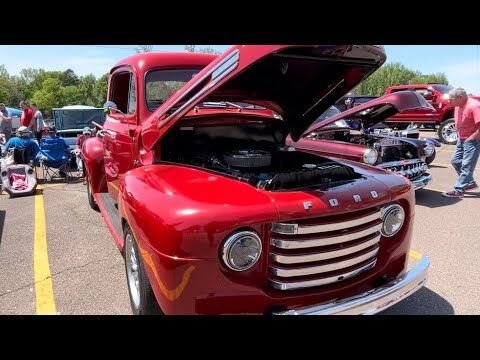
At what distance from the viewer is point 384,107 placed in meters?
6.61

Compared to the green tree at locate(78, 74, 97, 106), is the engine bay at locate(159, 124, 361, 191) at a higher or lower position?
lower

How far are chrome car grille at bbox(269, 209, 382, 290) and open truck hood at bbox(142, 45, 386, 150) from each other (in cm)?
101

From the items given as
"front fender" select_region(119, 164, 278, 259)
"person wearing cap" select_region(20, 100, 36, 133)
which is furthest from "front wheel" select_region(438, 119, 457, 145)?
"person wearing cap" select_region(20, 100, 36, 133)

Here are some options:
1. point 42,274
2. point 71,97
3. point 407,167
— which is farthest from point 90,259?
point 71,97

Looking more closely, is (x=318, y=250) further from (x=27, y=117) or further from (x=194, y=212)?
(x=27, y=117)

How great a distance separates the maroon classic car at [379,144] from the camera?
5.71 m

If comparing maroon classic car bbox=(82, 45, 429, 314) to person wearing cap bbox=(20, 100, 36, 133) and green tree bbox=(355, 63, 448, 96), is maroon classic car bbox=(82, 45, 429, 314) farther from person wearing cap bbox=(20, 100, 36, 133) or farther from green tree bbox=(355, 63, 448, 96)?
green tree bbox=(355, 63, 448, 96)

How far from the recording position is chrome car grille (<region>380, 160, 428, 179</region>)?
5944 millimetres

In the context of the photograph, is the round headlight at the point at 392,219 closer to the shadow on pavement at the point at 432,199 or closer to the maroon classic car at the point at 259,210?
the maroon classic car at the point at 259,210

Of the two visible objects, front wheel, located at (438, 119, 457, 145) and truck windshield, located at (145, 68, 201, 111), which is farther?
front wheel, located at (438, 119, 457, 145)

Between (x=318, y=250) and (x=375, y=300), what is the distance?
433 millimetres

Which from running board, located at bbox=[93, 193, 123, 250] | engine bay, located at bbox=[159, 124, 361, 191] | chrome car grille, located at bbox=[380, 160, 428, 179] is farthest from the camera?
chrome car grille, located at bbox=[380, 160, 428, 179]
